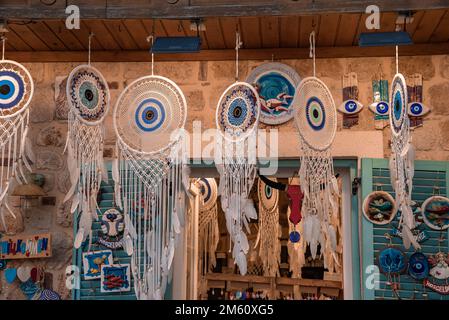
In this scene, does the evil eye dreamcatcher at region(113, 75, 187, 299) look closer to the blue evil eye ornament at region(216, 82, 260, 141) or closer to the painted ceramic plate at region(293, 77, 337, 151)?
the blue evil eye ornament at region(216, 82, 260, 141)

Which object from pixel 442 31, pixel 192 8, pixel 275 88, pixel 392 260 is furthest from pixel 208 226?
pixel 442 31

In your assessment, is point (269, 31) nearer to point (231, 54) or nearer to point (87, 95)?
point (231, 54)

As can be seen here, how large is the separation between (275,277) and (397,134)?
9.00ft

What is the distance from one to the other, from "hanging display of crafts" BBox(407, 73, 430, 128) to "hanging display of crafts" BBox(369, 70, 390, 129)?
0.45 feet

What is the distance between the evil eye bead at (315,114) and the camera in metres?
3.82

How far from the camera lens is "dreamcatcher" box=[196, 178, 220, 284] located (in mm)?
5399

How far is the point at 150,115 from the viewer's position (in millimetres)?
3863

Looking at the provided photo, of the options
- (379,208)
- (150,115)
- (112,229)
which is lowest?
(112,229)

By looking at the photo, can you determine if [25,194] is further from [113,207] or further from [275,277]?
[275,277]

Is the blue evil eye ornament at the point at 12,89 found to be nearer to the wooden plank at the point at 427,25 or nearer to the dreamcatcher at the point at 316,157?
the dreamcatcher at the point at 316,157

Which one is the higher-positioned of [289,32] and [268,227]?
[289,32]

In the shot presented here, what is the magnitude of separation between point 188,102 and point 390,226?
143 centimetres

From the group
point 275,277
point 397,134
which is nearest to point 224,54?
point 397,134

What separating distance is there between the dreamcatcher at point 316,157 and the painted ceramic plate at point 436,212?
1.96ft
